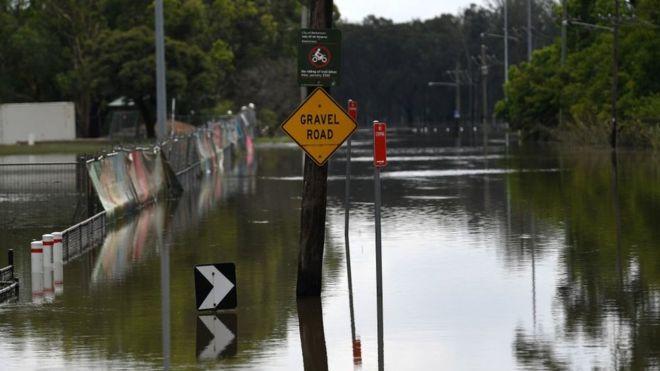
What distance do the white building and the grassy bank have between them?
2391mm

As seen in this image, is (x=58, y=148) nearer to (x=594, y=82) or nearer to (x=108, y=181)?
(x=594, y=82)

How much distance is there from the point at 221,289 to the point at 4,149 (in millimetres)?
58383

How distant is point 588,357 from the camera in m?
13.3

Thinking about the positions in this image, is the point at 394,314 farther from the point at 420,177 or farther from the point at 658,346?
the point at 420,177

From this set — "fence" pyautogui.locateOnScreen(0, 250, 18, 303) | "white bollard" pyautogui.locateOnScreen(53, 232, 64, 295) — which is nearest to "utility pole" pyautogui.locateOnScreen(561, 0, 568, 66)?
"white bollard" pyautogui.locateOnScreen(53, 232, 64, 295)

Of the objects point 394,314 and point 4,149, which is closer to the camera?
point 394,314

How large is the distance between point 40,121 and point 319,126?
70194mm

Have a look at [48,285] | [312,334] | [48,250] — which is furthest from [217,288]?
[48,250]

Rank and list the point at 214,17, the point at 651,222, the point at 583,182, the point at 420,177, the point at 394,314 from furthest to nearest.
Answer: the point at 214,17 < the point at 420,177 < the point at 583,182 < the point at 651,222 < the point at 394,314

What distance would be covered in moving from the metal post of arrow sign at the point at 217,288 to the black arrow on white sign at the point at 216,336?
0.51ft

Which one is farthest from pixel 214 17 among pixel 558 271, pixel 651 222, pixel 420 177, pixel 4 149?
pixel 558 271

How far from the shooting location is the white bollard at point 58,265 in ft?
62.3

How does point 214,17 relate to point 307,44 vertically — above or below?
above

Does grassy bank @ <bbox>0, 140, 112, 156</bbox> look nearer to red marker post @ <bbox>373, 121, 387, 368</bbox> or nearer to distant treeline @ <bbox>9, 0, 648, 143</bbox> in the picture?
distant treeline @ <bbox>9, 0, 648, 143</bbox>
